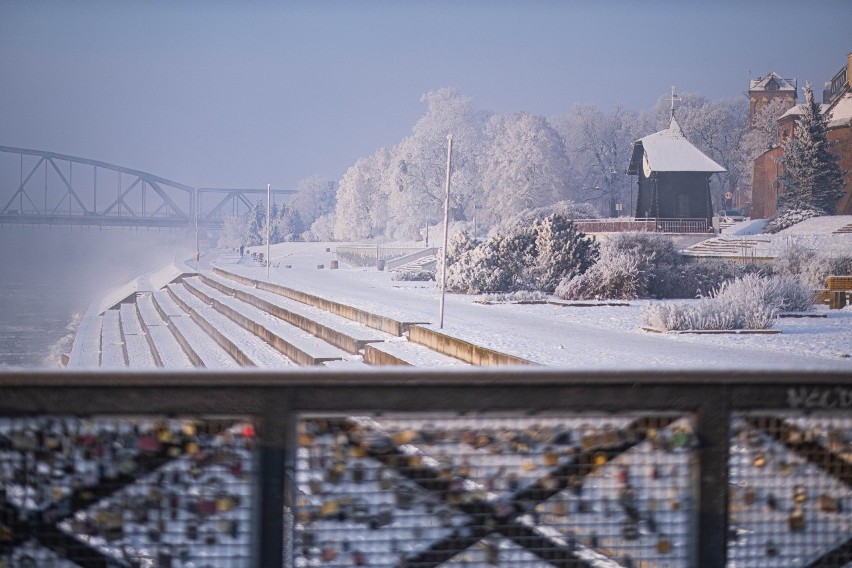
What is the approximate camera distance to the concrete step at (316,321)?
367 inches

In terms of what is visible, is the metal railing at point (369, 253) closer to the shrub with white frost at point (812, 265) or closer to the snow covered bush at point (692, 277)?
the snow covered bush at point (692, 277)

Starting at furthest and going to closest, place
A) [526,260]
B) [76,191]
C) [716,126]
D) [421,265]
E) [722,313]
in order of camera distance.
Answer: [421,265] < [76,191] < [526,260] < [716,126] < [722,313]

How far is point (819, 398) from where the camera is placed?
1.35 m

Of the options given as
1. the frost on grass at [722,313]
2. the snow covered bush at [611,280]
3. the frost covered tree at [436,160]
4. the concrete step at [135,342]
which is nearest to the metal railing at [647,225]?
the snow covered bush at [611,280]

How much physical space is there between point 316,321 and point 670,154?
5683 millimetres

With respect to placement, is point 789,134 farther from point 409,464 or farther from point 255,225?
point 255,225

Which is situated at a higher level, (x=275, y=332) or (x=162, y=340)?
(x=275, y=332)

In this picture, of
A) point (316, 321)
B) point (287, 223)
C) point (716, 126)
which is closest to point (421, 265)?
point (287, 223)

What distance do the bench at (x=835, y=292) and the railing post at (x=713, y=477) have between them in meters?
10.5

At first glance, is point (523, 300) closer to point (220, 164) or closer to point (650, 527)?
point (220, 164)

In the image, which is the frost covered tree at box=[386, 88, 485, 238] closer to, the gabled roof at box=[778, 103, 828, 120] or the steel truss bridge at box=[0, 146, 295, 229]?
the steel truss bridge at box=[0, 146, 295, 229]

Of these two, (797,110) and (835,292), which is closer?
(835,292)

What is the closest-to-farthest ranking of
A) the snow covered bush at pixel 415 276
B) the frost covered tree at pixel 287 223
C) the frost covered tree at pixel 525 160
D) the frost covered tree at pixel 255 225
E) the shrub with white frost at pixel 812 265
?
the shrub with white frost at pixel 812 265 < the frost covered tree at pixel 525 160 < the snow covered bush at pixel 415 276 < the frost covered tree at pixel 287 223 < the frost covered tree at pixel 255 225

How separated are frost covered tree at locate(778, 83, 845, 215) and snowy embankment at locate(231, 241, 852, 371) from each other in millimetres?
1847
